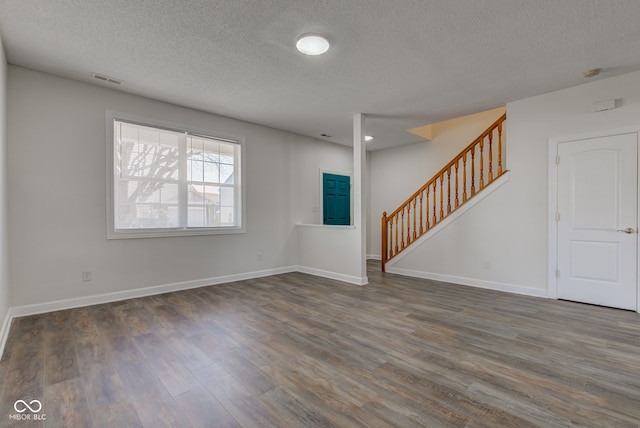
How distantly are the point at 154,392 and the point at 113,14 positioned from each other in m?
2.85

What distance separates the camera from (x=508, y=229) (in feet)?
14.3

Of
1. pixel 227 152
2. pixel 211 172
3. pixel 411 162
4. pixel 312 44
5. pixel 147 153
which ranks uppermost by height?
pixel 312 44

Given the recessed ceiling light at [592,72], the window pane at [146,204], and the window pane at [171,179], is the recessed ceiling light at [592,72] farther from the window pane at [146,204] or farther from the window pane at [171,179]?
the window pane at [146,204]

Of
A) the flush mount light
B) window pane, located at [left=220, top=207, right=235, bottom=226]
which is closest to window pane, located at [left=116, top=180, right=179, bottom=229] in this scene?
window pane, located at [left=220, top=207, right=235, bottom=226]

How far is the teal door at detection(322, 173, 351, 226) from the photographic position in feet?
21.9

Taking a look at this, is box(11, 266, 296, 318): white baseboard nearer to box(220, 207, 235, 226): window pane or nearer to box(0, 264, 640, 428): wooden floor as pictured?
box(0, 264, 640, 428): wooden floor

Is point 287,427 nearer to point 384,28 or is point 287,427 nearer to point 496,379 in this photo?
point 496,379

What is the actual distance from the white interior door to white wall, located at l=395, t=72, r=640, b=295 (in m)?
0.21

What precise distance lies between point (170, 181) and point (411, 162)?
507cm

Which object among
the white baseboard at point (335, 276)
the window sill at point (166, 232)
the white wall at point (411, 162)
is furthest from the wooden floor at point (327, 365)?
the white wall at point (411, 162)

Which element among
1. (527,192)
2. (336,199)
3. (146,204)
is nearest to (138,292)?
(146,204)

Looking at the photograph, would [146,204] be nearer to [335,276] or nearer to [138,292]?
[138,292]

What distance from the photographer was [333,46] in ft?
9.40

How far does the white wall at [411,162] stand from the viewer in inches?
236
